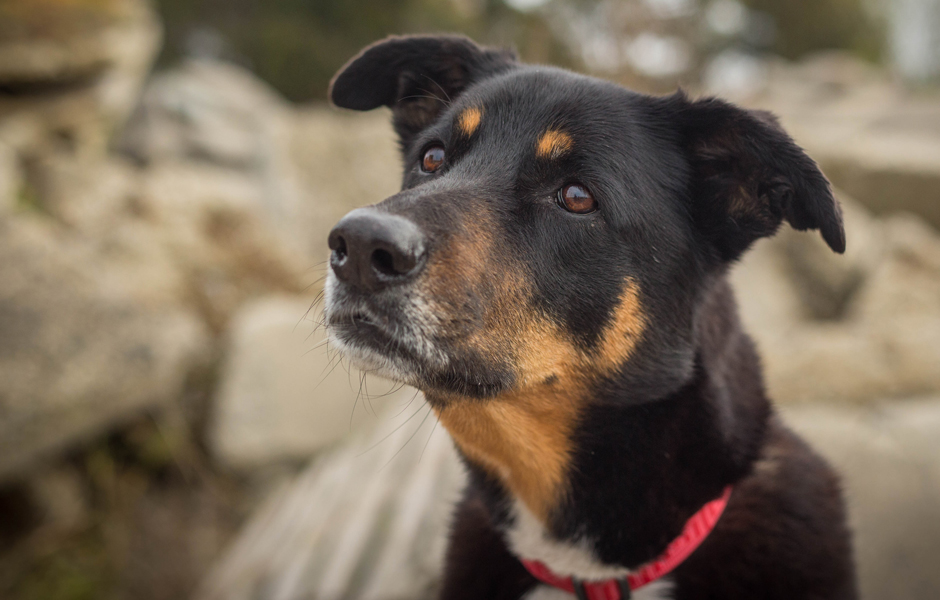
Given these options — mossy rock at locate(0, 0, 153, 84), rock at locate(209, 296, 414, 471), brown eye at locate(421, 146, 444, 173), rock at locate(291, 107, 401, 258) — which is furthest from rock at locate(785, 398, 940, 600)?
rock at locate(291, 107, 401, 258)

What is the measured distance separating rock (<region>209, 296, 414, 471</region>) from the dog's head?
3569mm

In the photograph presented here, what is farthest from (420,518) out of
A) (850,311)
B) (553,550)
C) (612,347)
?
(850,311)

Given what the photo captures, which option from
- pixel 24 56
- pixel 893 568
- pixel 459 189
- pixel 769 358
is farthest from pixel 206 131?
pixel 893 568

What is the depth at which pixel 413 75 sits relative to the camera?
269cm

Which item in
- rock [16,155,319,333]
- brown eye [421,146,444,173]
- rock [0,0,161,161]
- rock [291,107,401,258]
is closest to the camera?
brown eye [421,146,444,173]

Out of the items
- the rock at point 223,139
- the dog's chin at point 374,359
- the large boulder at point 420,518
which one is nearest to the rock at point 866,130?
the large boulder at point 420,518

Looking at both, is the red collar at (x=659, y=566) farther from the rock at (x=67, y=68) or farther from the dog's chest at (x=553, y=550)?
the rock at (x=67, y=68)

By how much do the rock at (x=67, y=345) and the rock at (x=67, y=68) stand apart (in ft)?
6.67

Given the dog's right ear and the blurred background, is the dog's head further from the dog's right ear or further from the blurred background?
the blurred background

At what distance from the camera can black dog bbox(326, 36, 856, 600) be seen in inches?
78.4

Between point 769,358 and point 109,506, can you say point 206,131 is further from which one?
point 769,358

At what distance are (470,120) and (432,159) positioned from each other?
0.70 feet

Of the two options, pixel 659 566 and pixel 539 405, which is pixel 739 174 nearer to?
pixel 539 405

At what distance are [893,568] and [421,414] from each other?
335 centimetres
